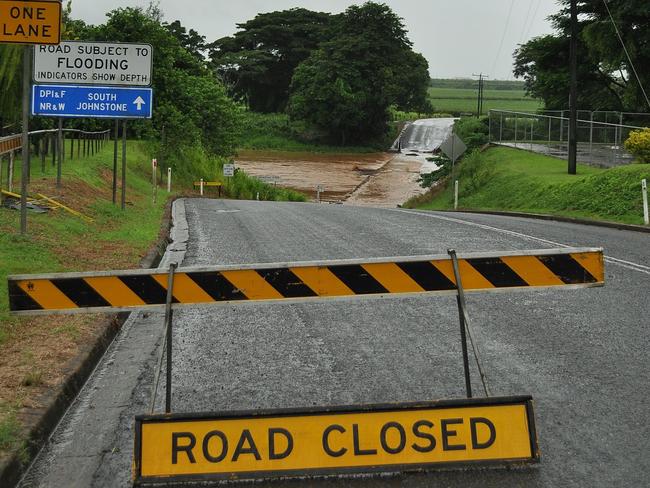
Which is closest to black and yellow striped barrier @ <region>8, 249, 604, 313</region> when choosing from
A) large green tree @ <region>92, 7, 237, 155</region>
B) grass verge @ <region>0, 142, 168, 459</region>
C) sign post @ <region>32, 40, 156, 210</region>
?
grass verge @ <region>0, 142, 168, 459</region>

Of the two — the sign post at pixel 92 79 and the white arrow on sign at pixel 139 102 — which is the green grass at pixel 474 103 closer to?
the white arrow on sign at pixel 139 102

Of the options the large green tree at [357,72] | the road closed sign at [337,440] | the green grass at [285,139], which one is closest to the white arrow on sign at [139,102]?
the road closed sign at [337,440]

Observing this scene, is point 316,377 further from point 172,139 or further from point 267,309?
point 172,139

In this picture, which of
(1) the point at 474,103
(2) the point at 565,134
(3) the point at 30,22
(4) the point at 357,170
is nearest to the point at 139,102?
(3) the point at 30,22

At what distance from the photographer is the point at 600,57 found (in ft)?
154

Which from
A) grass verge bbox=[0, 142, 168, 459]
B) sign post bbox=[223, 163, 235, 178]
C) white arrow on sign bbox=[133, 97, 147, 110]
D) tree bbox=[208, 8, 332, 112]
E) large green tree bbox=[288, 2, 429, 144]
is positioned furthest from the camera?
tree bbox=[208, 8, 332, 112]

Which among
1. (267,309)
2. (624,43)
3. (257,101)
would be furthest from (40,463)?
(257,101)

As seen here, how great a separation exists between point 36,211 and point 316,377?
9320 millimetres

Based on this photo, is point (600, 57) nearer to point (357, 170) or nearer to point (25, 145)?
point (357, 170)

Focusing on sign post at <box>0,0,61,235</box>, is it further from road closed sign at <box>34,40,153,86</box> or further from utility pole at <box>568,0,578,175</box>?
utility pole at <box>568,0,578,175</box>

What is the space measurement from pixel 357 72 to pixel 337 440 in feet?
289

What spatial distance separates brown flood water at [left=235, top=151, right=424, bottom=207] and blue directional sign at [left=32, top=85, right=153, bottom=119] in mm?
30933

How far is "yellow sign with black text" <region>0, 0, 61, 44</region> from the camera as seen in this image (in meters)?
9.95

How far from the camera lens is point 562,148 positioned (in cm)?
3972
